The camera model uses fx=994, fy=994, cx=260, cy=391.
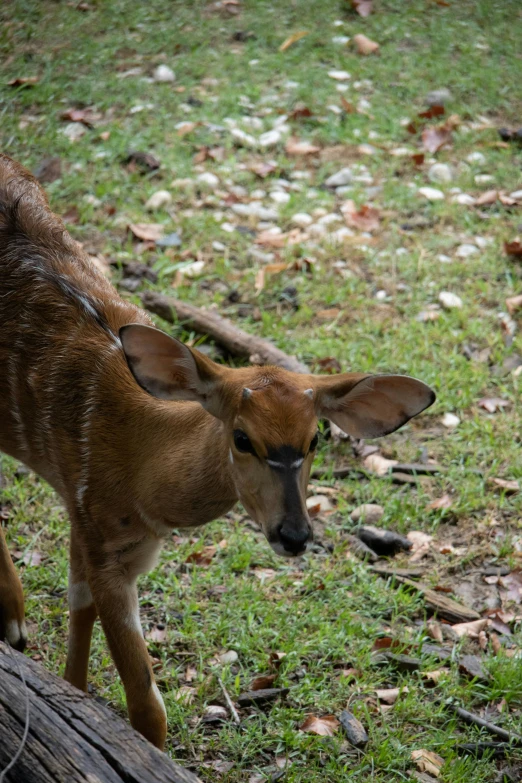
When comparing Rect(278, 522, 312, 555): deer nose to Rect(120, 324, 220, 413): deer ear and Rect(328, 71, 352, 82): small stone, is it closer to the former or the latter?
Rect(120, 324, 220, 413): deer ear

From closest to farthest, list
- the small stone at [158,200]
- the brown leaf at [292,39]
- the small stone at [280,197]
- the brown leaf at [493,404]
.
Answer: the brown leaf at [493,404], the small stone at [158,200], the small stone at [280,197], the brown leaf at [292,39]

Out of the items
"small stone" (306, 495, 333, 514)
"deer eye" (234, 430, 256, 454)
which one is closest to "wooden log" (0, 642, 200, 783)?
"deer eye" (234, 430, 256, 454)

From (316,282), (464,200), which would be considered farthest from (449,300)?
(464,200)

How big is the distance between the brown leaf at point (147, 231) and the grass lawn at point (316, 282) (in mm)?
56

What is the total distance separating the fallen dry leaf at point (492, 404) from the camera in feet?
17.5

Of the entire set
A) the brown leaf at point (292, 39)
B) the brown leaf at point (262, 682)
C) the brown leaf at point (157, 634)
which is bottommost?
the brown leaf at point (262, 682)

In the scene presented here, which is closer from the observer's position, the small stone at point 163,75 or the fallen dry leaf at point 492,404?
the fallen dry leaf at point 492,404

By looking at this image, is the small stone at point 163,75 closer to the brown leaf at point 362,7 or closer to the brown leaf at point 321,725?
the brown leaf at point 362,7

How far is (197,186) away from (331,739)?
169 inches

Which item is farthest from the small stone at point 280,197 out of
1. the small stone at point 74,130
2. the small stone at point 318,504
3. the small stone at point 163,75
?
the small stone at point 318,504

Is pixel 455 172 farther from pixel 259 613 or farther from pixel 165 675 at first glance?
pixel 165 675

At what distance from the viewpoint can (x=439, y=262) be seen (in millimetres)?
6340

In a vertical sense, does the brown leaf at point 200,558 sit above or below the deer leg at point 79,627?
below

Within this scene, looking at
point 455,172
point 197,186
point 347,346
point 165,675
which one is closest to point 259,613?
point 165,675
